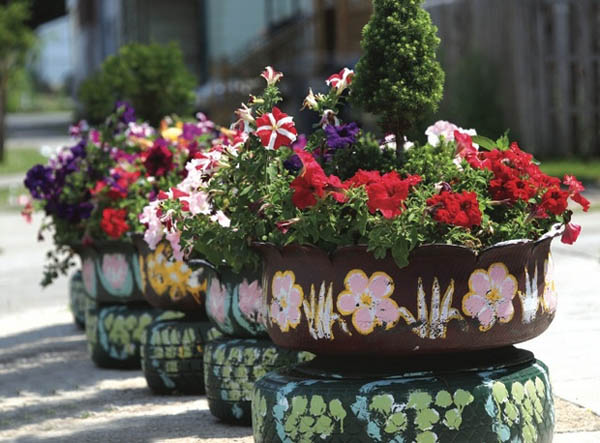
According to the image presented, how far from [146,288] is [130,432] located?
4.34 feet

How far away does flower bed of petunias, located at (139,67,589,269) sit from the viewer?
14.8ft

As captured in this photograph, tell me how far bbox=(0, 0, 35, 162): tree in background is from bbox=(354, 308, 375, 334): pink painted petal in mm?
28703

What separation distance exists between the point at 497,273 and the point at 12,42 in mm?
29308

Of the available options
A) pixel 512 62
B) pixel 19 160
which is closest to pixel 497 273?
pixel 512 62

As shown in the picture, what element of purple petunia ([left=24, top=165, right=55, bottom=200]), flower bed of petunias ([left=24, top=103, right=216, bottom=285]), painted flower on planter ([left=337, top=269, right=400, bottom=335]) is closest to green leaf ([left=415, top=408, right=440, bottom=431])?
painted flower on planter ([left=337, top=269, right=400, bottom=335])

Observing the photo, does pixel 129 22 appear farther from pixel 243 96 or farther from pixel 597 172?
pixel 597 172

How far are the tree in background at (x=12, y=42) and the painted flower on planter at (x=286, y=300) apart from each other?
2834 centimetres

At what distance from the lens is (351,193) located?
4.52m

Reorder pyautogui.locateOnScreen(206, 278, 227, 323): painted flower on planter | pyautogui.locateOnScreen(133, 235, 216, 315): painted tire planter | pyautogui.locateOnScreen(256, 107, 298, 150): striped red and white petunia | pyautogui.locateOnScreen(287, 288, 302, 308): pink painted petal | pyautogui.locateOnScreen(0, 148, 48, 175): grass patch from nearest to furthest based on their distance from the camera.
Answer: pyautogui.locateOnScreen(287, 288, 302, 308): pink painted petal < pyautogui.locateOnScreen(256, 107, 298, 150): striped red and white petunia < pyautogui.locateOnScreen(206, 278, 227, 323): painted flower on planter < pyautogui.locateOnScreen(133, 235, 216, 315): painted tire planter < pyautogui.locateOnScreen(0, 148, 48, 175): grass patch

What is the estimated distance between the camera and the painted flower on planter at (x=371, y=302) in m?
4.53

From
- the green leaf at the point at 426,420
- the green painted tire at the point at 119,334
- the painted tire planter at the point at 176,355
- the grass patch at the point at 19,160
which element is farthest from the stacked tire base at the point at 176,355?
the grass patch at the point at 19,160

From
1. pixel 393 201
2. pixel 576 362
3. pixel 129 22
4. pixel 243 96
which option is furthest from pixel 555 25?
pixel 129 22

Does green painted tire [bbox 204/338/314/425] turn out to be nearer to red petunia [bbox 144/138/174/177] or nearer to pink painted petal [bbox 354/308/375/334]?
pink painted petal [bbox 354/308/375/334]

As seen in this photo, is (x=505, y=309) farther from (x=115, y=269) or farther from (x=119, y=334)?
(x=115, y=269)
